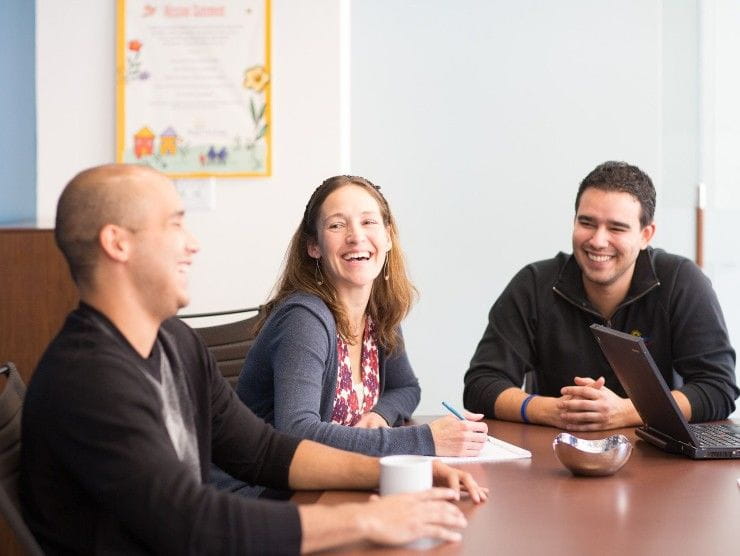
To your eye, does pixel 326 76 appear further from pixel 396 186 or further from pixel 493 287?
pixel 493 287

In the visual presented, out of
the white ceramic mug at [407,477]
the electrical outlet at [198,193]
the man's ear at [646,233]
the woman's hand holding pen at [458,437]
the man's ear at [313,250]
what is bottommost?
the woman's hand holding pen at [458,437]

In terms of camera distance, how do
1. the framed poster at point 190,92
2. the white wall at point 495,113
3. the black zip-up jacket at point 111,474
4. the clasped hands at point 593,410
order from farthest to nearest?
the white wall at point 495,113, the framed poster at point 190,92, the clasped hands at point 593,410, the black zip-up jacket at point 111,474

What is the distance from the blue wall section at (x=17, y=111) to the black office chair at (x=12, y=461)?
183 cm

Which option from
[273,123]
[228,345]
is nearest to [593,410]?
[228,345]

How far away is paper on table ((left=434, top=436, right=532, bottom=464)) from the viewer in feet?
6.77

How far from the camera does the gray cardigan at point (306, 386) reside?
2100 mm

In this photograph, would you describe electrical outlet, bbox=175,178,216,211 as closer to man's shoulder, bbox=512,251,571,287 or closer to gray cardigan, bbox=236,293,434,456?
man's shoulder, bbox=512,251,571,287

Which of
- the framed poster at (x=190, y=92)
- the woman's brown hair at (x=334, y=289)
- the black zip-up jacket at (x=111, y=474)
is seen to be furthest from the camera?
the framed poster at (x=190, y=92)

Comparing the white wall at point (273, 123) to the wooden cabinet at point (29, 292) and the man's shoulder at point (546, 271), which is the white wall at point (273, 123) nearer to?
the wooden cabinet at point (29, 292)

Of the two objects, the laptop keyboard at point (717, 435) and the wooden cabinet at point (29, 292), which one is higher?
the wooden cabinet at point (29, 292)

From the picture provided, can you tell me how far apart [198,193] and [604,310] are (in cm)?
157

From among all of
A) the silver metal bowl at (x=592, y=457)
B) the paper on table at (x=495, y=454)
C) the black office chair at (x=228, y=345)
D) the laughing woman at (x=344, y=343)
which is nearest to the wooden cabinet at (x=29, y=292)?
the black office chair at (x=228, y=345)

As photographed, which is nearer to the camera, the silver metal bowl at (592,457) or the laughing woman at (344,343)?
the silver metal bowl at (592,457)

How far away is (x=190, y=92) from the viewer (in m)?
3.83
